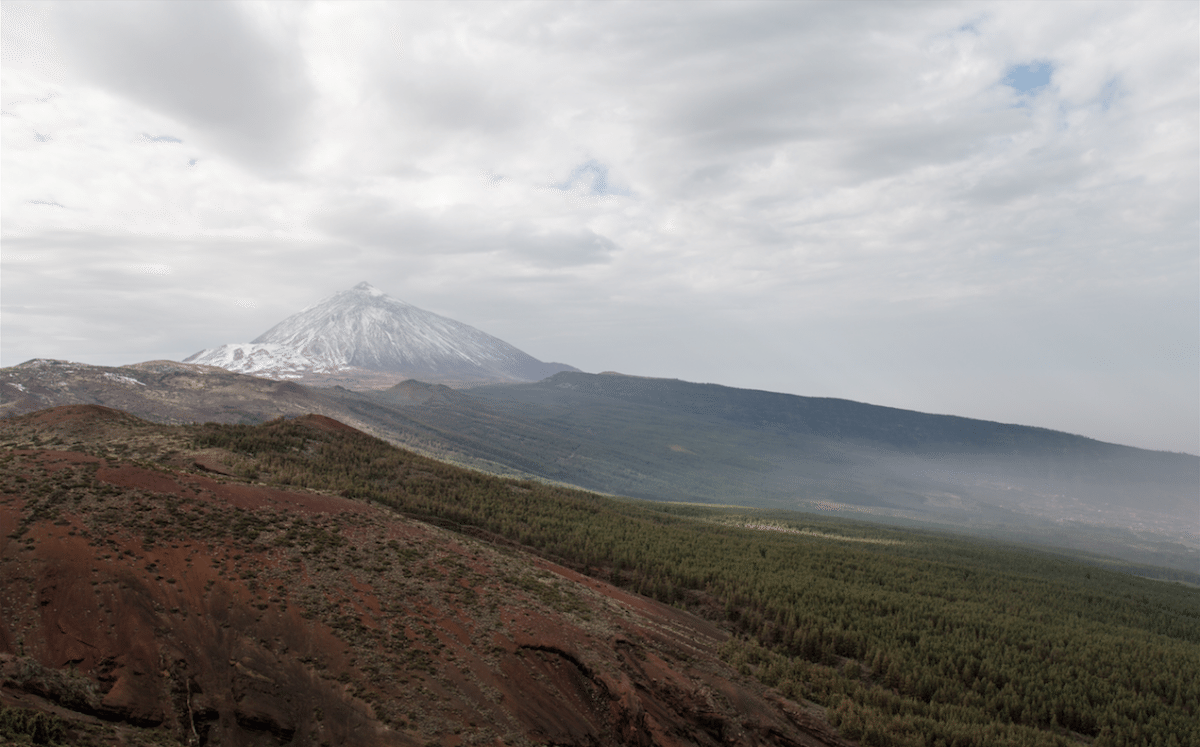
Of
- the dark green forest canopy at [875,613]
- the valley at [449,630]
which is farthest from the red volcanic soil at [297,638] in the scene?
the dark green forest canopy at [875,613]

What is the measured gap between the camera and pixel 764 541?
47.7 m

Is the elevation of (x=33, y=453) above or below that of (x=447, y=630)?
above

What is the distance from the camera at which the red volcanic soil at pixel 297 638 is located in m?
12.8

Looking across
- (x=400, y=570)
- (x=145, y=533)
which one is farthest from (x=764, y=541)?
(x=145, y=533)

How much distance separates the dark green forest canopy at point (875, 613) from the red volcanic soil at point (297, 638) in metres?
4.71

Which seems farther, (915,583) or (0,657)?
(915,583)

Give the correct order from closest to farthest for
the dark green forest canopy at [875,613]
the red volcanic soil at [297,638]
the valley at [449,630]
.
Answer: the red volcanic soil at [297,638] → the valley at [449,630] → the dark green forest canopy at [875,613]

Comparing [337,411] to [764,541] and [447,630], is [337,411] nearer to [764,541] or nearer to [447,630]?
[764,541]

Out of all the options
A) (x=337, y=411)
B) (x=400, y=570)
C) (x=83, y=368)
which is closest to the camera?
(x=400, y=570)

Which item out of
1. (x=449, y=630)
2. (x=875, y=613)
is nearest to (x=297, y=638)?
(x=449, y=630)

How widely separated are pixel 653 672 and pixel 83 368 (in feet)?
544

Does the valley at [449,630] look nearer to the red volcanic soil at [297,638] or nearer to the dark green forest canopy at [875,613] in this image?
the red volcanic soil at [297,638]

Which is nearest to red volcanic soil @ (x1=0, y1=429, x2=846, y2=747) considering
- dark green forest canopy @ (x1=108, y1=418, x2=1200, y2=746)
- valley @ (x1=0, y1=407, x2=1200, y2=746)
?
valley @ (x1=0, y1=407, x2=1200, y2=746)

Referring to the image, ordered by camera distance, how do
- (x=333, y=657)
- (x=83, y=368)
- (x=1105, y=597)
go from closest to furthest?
(x=333, y=657) < (x=1105, y=597) < (x=83, y=368)
